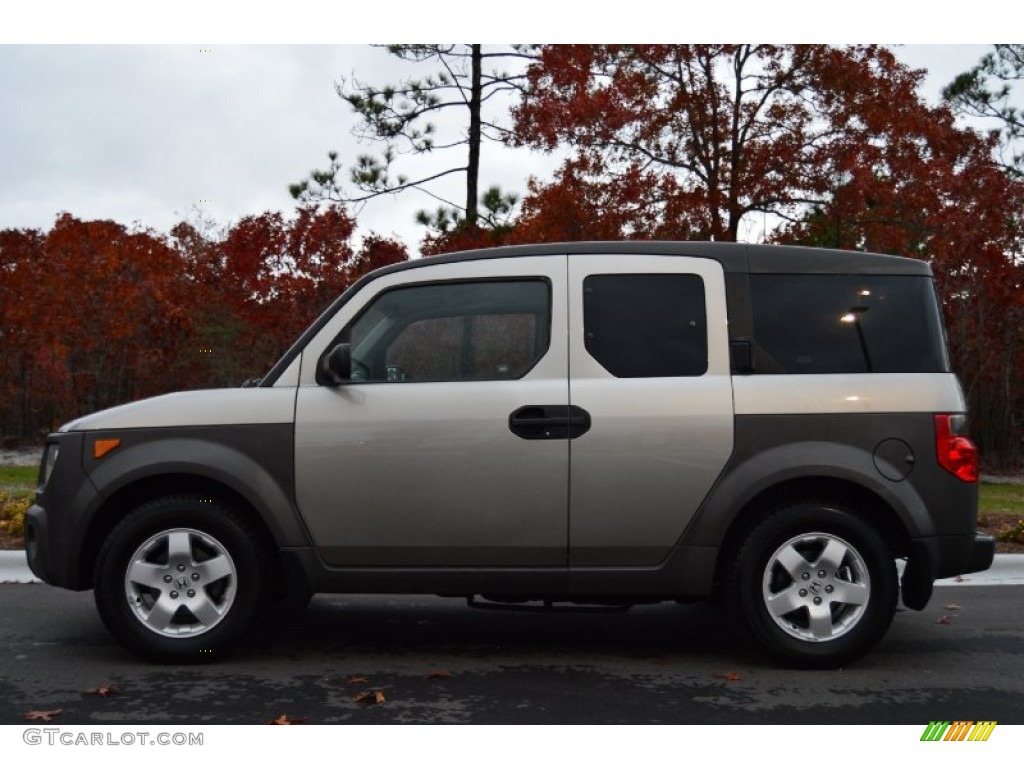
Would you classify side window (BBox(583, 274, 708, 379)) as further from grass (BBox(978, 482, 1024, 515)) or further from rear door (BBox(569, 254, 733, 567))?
grass (BBox(978, 482, 1024, 515))

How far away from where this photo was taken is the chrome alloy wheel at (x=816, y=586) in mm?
5320

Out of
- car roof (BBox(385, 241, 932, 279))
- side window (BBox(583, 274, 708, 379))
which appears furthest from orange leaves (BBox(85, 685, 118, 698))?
side window (BBox(583, 274, 708, 379))

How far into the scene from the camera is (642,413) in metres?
5.34

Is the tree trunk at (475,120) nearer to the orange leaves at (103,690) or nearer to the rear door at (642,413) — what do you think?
the rear door at (642,413)

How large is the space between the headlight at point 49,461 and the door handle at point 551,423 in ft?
→ 7.47

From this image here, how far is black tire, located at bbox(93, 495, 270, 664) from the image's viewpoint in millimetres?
5387

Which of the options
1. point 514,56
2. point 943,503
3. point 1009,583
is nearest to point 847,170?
point 514,56

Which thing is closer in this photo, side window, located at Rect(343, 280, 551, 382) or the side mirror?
the side mirror

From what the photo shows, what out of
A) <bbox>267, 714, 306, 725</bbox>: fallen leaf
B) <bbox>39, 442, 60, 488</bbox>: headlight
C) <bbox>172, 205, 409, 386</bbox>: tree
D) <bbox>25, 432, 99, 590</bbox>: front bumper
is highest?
<bbox>172, 205, 409, 386</bbox>: tree

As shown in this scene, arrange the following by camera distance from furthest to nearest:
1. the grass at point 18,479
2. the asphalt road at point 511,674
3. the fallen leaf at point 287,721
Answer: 1. the grass at point 18,479
2. the asphalt road at point 511,674
3. the fallen leaf at point 287,721

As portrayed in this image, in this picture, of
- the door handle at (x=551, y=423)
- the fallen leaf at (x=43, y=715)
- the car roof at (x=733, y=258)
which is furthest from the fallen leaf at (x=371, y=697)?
the car roof at (x=733, y=258)

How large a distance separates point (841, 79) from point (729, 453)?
1395 cm

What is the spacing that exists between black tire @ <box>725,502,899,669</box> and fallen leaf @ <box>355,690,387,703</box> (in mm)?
1743

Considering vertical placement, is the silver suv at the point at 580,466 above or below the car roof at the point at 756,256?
below
